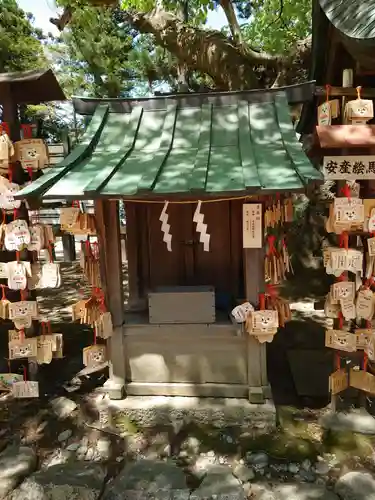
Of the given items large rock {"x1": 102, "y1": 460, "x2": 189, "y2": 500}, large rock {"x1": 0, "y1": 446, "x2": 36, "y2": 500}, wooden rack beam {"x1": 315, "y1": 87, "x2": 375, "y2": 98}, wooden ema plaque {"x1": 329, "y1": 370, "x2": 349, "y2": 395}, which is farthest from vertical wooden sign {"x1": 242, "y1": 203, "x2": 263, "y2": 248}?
large rock {"x1": 0, "y1": 446, "x2": 36, "y2": 500}

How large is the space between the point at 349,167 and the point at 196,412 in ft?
11.3

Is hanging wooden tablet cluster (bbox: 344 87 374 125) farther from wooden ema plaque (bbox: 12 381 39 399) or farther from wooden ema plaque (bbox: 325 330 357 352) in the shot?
wooden ema plaque (bbox: 12 381 39 399)

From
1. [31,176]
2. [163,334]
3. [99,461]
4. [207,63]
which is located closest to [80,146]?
[31,176]

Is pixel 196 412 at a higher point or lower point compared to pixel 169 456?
higher

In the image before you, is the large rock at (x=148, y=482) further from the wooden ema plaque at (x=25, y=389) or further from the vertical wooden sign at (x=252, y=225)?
the vertical wooden sign at (x=252, y=225)

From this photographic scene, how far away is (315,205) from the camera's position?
10.8 meters

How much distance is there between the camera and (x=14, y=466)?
429 centimetres

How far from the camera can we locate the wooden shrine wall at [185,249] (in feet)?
20.4

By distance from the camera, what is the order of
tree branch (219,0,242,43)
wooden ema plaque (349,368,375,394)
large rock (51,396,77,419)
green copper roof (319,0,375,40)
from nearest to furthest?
1. green copper roof (319,0,375,40)
2. wooden ema plaque (349,368,375,394)
3. large rock (51,396,77,419)
4. tree branch (219,0,242,43)

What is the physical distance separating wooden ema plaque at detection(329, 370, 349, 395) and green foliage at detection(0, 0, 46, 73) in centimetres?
1552

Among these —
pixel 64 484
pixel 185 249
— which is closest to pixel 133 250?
pixel 185 249

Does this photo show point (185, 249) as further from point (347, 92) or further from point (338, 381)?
point (347, 92)

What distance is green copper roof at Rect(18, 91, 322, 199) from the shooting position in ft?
13.5

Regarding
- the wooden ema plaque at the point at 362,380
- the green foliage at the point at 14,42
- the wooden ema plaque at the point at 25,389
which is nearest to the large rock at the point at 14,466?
the wooden ema plaque at the point at 25,389
